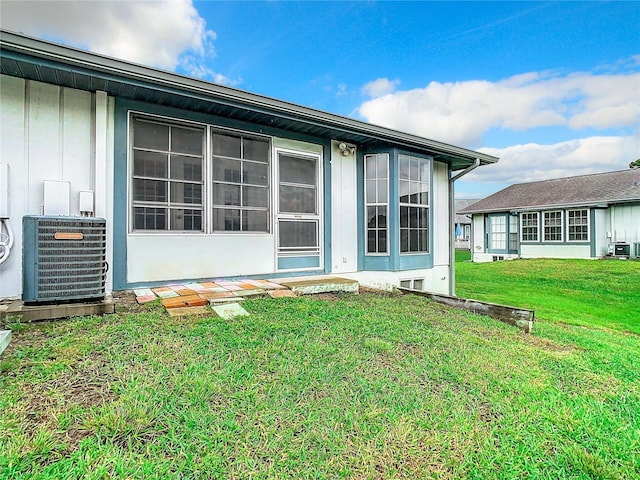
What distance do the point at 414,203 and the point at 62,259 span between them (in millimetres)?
5530

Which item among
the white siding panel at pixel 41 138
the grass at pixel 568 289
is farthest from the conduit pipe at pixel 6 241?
the grass at pixel 568 289

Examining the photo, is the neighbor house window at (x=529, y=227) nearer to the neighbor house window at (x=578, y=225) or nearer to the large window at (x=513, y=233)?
the large window at (x=513, y=233)

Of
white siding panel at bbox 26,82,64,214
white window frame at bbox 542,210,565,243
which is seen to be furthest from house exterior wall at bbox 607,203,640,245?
white siding panel at bbox 26,82,64,214

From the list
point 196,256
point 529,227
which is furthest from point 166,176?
point 529,227

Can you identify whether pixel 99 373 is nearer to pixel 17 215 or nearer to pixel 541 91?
pixel 17 215

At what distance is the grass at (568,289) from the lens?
20.7ft

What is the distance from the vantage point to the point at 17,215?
360 cm

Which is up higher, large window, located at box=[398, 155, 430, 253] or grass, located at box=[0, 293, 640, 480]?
large window, located at box=[398, 155, 430, 253]

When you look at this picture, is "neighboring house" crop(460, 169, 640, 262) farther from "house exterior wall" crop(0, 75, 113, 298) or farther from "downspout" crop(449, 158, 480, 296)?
"house exterior wall" crop(0, 75, 113, 298)

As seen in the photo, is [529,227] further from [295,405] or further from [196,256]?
[295,405]

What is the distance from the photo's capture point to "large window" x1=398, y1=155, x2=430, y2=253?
6.29 m

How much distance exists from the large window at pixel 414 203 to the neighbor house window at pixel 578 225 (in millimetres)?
13538

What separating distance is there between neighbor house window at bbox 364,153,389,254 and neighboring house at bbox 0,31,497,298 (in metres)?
0.03

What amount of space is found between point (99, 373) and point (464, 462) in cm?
212
